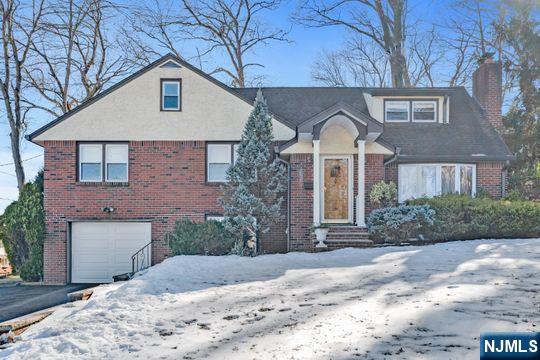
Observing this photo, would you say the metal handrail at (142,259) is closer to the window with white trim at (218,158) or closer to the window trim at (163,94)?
the window with white trim at (218,158)

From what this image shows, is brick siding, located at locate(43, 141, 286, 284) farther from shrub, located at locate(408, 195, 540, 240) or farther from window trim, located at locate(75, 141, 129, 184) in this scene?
shrub, located at locate(408, 195, 540, 240)

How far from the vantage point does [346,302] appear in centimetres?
643

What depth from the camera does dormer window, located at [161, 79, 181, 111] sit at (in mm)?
14633

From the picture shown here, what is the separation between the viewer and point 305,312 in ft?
19.7

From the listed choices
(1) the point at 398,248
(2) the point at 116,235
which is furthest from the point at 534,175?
(2) the point at 116,235

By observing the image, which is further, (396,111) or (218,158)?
(396,111)

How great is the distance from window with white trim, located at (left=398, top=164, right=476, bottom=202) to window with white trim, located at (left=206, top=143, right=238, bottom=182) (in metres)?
6.35

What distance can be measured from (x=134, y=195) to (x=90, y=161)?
2.11 m

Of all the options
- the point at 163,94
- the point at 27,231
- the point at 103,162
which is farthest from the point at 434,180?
the point at 27,231

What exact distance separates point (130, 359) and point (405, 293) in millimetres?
4595

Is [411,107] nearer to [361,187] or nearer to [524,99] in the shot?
[361,187]

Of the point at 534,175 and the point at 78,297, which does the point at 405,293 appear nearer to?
the point at 78,297

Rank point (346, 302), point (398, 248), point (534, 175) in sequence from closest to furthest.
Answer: point (346, 302) < point (398, 248) < point (534, 175)

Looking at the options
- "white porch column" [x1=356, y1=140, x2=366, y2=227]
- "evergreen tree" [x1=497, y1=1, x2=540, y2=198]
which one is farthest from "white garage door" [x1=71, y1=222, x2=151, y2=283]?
"evergreen tree" [x1=497, y1=1, x2=540, y2=198]
